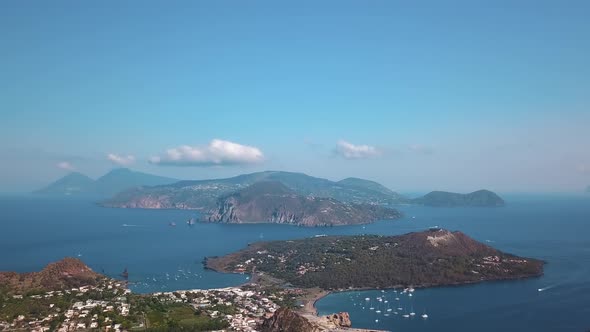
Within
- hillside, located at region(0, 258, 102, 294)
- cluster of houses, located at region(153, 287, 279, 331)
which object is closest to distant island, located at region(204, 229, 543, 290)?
cluster of houses, located at region(153, 287, 279, 331)

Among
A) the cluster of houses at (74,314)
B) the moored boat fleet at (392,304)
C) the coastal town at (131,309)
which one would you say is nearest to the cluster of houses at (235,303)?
the coastal town at (131,309)

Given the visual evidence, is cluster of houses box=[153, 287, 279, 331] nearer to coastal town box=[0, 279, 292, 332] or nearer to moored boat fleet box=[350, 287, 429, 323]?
coastal town box=[0, 279, 292, 332]

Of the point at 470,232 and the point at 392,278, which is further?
the point at 470,232

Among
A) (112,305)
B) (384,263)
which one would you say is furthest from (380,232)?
(112,305)

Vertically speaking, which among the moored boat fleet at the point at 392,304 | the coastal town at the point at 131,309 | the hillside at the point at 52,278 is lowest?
the moored boat fleet at the point at 392,304

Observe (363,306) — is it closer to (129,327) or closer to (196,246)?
(129,327)

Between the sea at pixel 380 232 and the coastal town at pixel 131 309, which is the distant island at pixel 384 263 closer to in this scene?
the sea at pixel 380 232

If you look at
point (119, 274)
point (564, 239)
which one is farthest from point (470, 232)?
point (119, 274)

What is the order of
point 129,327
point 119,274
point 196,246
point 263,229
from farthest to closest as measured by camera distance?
point 263,229 < point 196,246 < point 119,274 < point 129,327
